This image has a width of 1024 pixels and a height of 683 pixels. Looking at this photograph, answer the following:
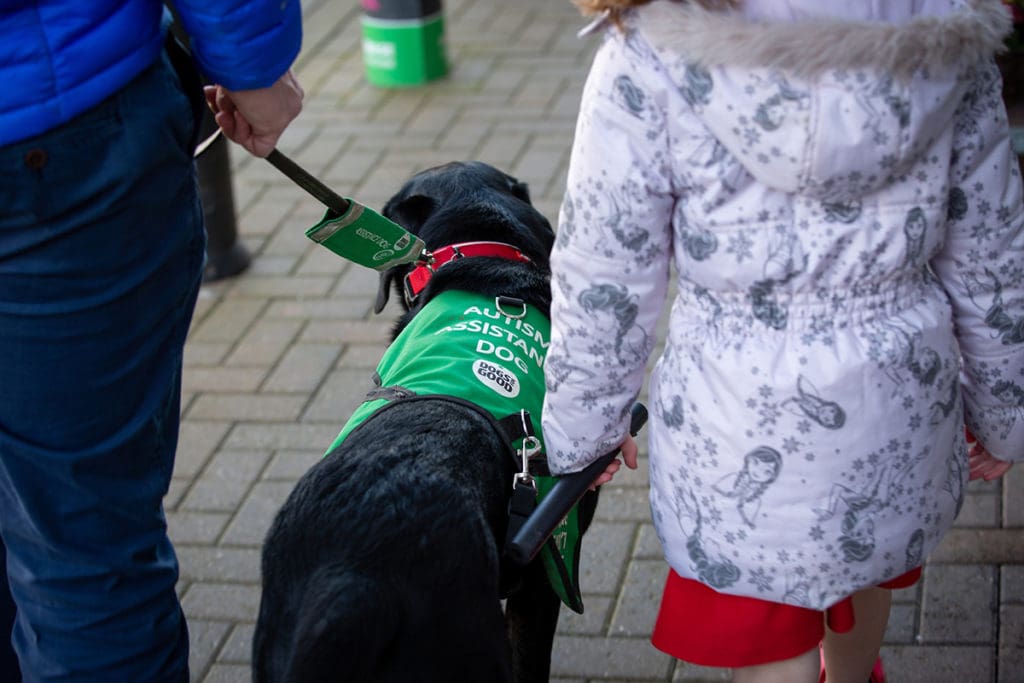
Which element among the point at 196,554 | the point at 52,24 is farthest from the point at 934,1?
the point at 196,554

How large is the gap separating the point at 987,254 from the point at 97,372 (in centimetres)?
137

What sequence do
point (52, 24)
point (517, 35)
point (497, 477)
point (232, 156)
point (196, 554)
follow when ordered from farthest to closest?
point (517, 35) < point (232, 156) < point (196, 554) < point (497, 477) < point (52, 24)

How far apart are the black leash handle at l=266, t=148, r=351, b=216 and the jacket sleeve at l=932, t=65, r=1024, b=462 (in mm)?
1099

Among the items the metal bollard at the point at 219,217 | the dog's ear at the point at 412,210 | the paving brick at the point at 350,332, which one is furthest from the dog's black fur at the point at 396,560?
the metal bollard at the point at 219,217

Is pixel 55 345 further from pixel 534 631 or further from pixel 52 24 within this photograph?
pixel 534 631

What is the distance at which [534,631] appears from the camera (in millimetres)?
2551

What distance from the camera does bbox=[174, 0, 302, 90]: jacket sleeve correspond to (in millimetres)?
1816

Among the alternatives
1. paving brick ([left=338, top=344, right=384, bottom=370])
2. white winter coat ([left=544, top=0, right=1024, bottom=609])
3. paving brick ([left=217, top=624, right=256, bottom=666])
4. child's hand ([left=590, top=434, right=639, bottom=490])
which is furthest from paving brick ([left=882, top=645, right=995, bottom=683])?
paving brick ([left=338, top=344, right=384, bottom=370])

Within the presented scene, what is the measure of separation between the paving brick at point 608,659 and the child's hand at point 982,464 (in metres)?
0.88

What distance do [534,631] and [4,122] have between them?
4.60 ft

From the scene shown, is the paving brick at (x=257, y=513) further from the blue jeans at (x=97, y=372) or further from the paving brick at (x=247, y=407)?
the blue jeans at (x=97, y=372)

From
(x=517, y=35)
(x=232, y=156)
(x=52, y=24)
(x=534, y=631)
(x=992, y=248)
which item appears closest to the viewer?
(x=52, y=24)

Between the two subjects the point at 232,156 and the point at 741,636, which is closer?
the point at 741,636

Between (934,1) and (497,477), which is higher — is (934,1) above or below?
above
